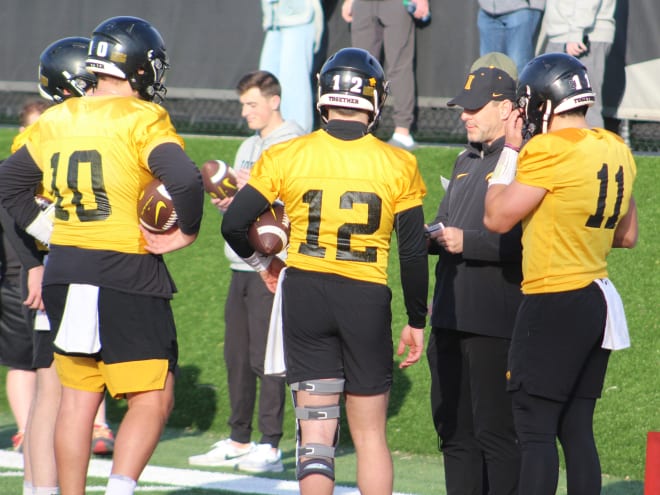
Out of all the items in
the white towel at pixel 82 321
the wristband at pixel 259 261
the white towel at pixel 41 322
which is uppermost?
the wristband at pixel 259 261

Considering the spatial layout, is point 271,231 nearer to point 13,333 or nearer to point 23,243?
point 23,243

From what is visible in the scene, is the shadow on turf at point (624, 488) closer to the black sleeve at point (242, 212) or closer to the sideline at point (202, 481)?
the sideline at point (202, 481)

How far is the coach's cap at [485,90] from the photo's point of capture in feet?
17.3

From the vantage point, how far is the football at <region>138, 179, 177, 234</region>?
15.3 feet

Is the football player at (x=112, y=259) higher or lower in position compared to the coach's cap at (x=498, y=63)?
lower

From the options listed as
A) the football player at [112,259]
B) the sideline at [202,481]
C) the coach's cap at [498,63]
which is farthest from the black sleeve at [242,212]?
the sideline at [202,481]

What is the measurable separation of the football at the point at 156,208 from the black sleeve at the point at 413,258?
0.92 m

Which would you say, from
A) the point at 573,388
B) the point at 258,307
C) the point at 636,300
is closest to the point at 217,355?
the point at 258,307

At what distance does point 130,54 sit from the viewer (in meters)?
4.79

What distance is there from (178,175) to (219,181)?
4.50 ft

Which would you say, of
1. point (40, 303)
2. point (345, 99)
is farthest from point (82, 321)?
point (345, 99)

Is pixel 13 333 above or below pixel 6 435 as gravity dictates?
above

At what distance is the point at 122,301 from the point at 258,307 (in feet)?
8.56

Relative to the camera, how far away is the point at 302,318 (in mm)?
4738
